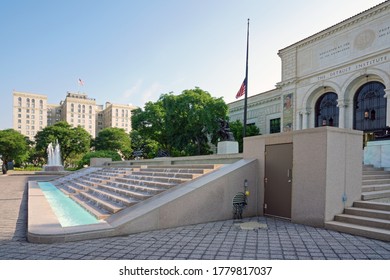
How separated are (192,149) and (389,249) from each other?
2845 cm

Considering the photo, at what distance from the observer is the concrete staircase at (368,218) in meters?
6.71

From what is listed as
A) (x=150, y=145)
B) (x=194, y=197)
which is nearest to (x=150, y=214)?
(x=194, y=197)

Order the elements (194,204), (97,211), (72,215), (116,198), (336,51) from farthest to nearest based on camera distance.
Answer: (336,51) → (116,198) → (72,215) → (97,211) → (194,204)

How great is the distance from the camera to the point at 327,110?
2823 centimetres

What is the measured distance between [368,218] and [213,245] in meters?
4.20

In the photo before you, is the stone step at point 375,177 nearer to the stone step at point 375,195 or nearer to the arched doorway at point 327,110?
the stone step at point 375,195

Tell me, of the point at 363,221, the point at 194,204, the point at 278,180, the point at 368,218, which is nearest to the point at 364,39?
the point at 278,180

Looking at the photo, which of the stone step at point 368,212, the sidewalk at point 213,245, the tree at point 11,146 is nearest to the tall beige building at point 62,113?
the tree at point 11,146

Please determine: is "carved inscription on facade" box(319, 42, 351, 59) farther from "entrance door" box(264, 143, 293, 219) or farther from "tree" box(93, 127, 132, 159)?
"tree" box(93, 127, 132, 159)

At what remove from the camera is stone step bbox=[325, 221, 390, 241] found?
21.0ft

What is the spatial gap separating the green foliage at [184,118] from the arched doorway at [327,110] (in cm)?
982

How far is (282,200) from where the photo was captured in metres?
8.80

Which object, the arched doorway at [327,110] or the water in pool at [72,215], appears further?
the arched doorway at [327,110]

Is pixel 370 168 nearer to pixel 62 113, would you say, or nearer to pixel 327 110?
pixel 327 110
